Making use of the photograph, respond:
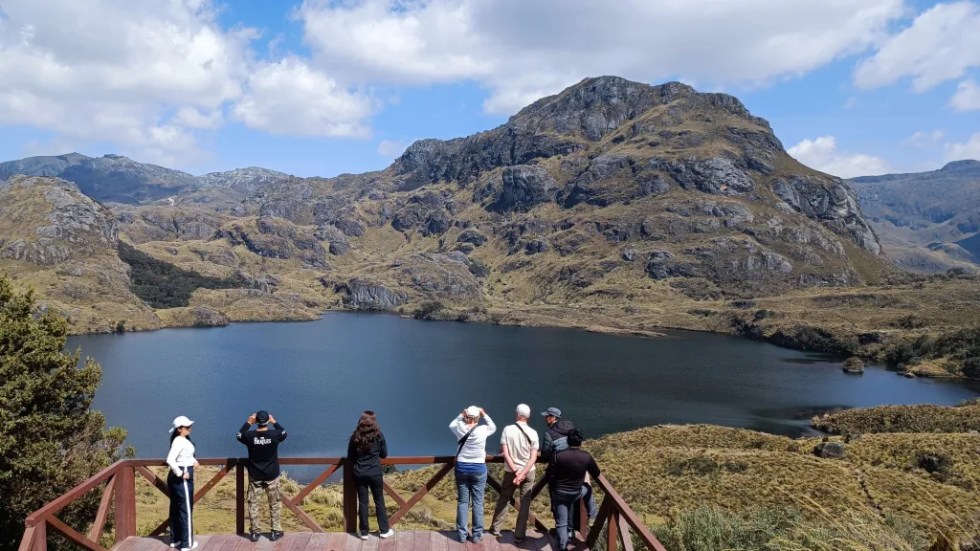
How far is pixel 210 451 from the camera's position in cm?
6269

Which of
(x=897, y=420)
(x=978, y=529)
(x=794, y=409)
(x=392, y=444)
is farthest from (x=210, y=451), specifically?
(x=794, y=409)

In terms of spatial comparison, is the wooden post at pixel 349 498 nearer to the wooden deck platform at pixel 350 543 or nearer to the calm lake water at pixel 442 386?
the wooden deck platform at pixel 350 543

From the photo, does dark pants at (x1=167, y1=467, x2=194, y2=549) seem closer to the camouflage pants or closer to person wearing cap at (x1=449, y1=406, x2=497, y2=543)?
the camouflage pants

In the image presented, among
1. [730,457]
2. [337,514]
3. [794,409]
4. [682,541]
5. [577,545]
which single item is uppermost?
[577,545]

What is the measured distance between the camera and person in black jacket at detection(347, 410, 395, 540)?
1191 cm

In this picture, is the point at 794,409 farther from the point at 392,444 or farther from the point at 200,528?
the point at 200,528

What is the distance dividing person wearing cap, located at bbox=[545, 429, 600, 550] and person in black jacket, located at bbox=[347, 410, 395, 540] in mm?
3254

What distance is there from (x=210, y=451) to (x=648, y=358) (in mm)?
97133

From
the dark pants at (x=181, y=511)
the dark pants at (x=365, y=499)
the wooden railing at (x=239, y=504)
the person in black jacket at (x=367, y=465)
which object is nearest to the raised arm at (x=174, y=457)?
the dark pants at (x=181, y=511)

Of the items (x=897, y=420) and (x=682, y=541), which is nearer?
(x=682, y=541)

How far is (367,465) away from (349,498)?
0.80 meters

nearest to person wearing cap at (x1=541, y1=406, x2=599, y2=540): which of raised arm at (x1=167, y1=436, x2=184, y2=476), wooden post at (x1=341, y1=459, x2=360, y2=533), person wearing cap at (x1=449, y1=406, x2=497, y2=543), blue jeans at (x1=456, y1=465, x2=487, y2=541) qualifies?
person wearing cap at (x1=449, y1=406, x2=497, y2=543)

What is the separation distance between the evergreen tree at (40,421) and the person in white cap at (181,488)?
311 inches

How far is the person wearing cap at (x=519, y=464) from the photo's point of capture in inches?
464
